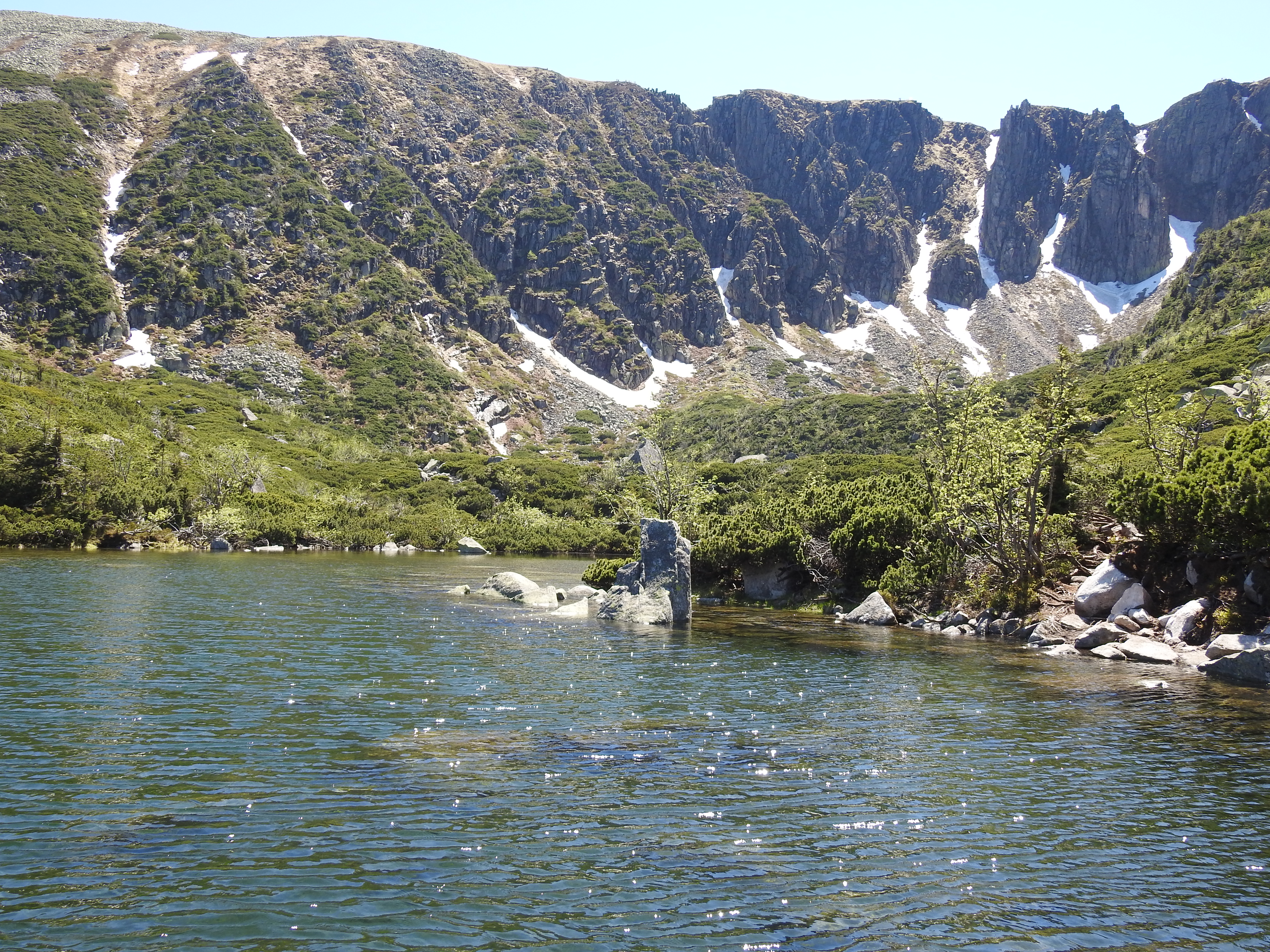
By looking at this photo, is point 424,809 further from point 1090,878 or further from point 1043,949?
point 1090,878

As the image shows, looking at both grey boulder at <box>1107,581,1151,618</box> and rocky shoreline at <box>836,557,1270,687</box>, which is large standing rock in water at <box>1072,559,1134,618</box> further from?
grey boulder at <box>1107,581,1151,618</box>

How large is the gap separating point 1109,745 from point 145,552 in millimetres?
82317

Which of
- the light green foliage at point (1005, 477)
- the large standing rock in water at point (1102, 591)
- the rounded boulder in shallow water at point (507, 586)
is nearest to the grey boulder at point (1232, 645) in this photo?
the large standing rock in water at point (1102, 591)

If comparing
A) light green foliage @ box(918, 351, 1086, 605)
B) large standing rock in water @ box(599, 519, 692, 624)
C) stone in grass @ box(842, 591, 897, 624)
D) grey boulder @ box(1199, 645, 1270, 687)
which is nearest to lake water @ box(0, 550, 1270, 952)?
grey boulder @ box(1199, 645, 1270, 687)

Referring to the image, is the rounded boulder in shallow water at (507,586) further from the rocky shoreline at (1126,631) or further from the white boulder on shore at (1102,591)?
the white boulder on shore at (1102,591)

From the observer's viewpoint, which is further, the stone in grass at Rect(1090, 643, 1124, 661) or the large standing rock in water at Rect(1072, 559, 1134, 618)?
the large standing rock in water at Rect(1072, 559, 1134, 618)

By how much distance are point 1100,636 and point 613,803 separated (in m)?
25.7

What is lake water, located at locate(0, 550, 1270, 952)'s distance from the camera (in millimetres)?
9906

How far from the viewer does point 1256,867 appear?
39.6ft

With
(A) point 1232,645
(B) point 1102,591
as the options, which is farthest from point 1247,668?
(B) point 1102,591

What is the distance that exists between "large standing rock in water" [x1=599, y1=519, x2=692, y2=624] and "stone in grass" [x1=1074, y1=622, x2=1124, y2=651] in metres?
17.4

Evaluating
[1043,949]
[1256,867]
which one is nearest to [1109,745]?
[1256,867]

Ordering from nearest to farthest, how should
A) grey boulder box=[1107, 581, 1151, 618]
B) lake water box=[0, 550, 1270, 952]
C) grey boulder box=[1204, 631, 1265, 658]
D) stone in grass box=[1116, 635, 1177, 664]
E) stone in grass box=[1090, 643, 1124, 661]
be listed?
lake water box=[0, 550, 1270, 952] < grey boulder box=[1204, 631, 1265, 658] < stone in grass box=[1116, 635, 1177, 664] < stone in grass box=[1090, 643, 1124, 661] < grey boulder box=[1107, 581, 1151, 618]

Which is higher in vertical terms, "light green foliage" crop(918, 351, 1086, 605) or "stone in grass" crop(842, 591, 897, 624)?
"light green foliage" crop(918, 351, 1086, 605)
